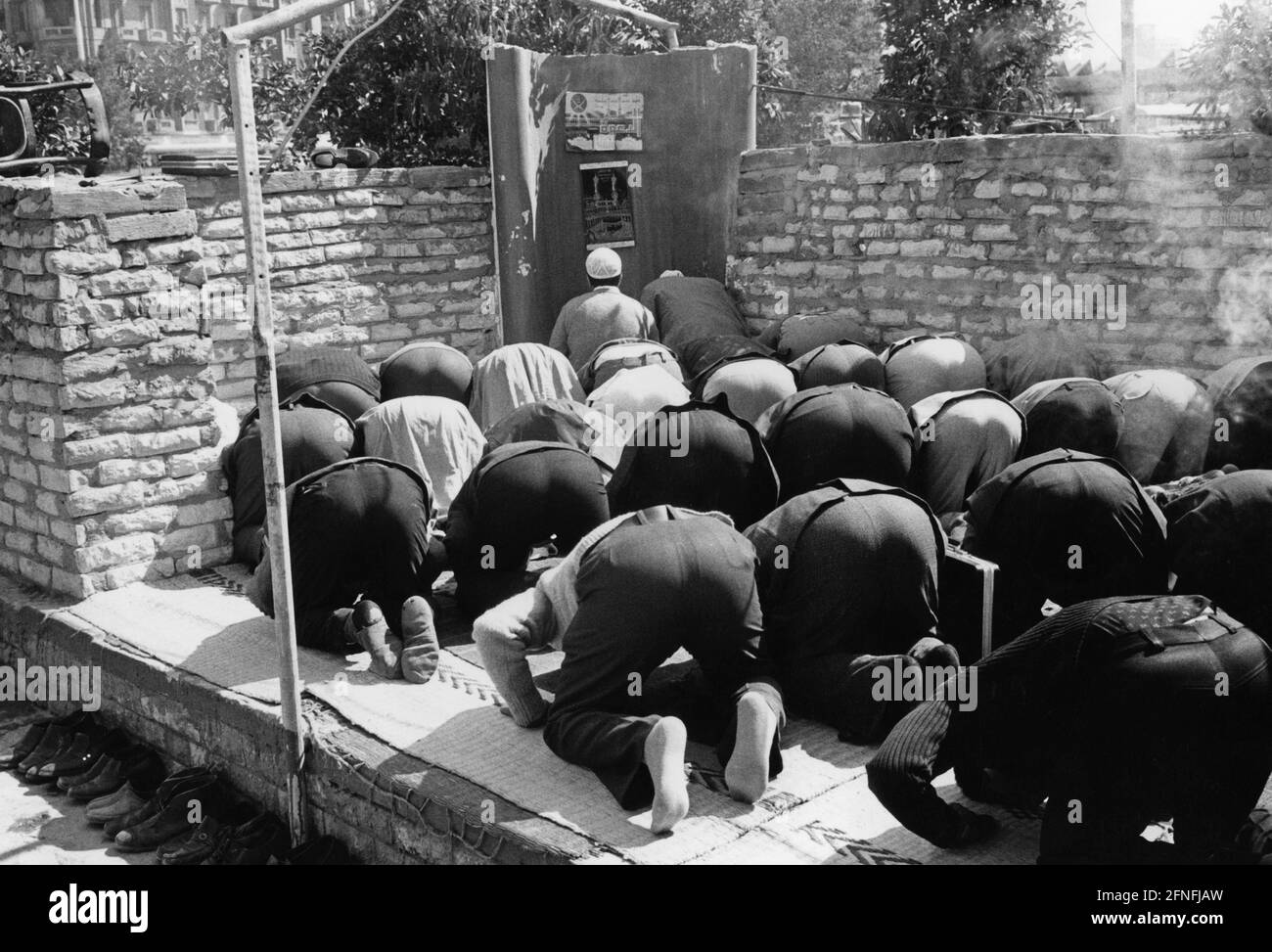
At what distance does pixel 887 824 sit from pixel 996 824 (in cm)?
35

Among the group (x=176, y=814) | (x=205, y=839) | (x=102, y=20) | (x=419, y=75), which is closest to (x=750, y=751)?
(x=205, y=839)

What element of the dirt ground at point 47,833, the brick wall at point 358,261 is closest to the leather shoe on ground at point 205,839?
the dirt ground at point 47,833

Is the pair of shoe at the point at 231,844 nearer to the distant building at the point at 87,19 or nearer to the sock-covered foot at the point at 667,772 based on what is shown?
the sock-covered foot at the point at 667,772

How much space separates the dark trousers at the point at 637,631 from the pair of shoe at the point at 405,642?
1.07 meters

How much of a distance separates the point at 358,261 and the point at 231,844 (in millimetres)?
5871

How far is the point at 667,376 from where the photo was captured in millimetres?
8031

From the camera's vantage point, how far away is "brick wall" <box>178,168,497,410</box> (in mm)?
9539

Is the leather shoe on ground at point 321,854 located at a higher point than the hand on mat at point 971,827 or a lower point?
lower

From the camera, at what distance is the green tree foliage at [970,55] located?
1035cm

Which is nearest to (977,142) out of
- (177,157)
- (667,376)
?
(667,376)

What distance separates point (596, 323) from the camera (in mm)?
9727

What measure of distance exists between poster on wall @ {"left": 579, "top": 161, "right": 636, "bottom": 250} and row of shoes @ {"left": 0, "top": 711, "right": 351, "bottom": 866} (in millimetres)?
6000

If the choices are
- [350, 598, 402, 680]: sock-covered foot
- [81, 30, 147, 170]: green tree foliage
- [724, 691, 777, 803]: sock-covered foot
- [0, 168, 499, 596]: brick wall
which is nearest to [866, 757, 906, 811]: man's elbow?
[724, 691, 777, 803]: sock-covered foot

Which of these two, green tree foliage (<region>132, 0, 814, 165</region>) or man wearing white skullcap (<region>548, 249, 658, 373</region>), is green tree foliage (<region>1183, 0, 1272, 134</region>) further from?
green tree foliage (<region>132, 0, 814, 165</region>)
